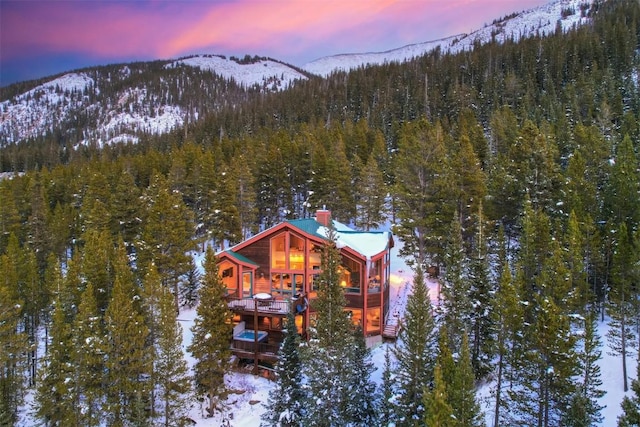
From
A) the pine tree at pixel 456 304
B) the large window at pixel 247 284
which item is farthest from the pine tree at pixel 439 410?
the large window at pixel 247 284

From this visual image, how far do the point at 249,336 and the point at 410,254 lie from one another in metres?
14.2

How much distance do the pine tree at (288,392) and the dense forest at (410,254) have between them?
479 cm

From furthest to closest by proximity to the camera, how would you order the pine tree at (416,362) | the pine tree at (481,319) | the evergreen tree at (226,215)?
the evergreen tree at (226,215) → the pine tree at (481,319) → the pine tree at (416,362)

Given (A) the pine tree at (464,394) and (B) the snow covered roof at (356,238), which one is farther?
(B) the snow covered roof at (356,238)

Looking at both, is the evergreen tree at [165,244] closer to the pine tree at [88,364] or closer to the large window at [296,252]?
the pine tree at [88,364]

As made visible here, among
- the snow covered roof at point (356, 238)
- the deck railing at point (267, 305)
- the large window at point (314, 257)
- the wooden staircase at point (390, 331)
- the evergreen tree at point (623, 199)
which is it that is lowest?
the wooden staircase at point (390, 331)

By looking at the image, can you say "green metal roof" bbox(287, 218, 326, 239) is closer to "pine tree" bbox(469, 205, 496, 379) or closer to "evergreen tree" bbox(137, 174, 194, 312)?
"evergreen tree" bbox(137, 174, 194, 312)

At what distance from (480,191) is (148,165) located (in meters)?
50.1

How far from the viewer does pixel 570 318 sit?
20.6 metres

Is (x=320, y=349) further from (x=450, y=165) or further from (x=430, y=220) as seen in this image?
(x=450, y=165)

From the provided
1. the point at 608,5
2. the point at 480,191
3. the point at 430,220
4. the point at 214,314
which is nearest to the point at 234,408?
the point at 214,314

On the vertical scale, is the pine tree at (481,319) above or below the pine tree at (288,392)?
above

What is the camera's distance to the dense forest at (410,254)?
20.0 meters

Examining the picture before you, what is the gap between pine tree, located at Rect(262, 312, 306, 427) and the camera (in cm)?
2109
